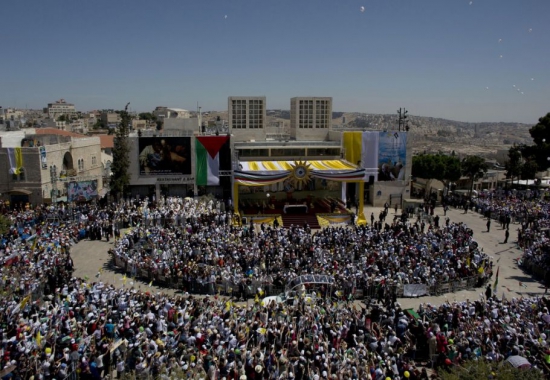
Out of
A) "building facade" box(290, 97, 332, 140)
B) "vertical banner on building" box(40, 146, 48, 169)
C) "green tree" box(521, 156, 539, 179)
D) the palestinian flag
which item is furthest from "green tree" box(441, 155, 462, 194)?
"vertical banner on building" box(40, 146, 48, 169)

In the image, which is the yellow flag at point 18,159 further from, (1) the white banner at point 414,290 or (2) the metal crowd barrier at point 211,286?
(1) the white banner at point 414,290

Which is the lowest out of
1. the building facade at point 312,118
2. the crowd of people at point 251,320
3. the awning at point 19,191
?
the crowd of people at point 251,320

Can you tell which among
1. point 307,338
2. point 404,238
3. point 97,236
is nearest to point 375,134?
point 404,238

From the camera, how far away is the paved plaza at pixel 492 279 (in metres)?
19.8

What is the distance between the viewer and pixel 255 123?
137ft

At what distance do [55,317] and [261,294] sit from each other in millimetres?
7616

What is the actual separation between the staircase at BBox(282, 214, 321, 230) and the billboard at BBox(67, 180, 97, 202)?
47.4ft

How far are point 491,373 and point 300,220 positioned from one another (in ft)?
73.6

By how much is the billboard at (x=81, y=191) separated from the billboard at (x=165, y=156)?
3700mm

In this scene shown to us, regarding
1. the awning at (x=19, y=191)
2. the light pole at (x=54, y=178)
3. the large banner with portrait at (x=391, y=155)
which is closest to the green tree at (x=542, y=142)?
the large banner with portrait at (x=391, y=155)

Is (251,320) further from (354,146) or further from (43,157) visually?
(43,157)

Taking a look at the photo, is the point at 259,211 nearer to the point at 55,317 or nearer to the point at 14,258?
the point at 14,258

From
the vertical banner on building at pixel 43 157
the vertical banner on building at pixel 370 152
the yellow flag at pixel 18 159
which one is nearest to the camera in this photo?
the yellow flag at pixel 18 159

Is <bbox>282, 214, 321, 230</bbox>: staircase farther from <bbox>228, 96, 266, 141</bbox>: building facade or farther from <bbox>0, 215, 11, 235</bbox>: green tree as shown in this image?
<bbox>0, 215, 11, 235</bbox>: green tree
